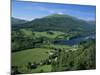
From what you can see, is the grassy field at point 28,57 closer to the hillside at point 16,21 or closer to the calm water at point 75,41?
the calm water at point 75,41

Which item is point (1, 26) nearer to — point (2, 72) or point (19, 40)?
point (19, 40)

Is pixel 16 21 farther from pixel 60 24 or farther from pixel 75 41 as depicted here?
pixel 75 41

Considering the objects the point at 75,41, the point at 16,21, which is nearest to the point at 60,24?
the point at 75,41

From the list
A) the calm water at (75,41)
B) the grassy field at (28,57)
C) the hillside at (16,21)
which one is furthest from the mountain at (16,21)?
the calm water at (75,41)

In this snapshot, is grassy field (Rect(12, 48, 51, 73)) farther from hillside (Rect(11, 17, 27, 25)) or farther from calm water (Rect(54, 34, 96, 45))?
hillside (Rect(11, 17, 27, 25))

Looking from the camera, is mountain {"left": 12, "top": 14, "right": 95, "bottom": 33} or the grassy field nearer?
the grassy field

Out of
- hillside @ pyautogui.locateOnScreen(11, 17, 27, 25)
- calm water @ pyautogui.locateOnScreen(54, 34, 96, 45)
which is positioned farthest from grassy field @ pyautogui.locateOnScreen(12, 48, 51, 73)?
hillside @ pyautogui.locateOnScreen(11, 17, 27, 25)

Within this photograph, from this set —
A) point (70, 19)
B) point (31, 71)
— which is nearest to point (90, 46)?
point (70, 19)
